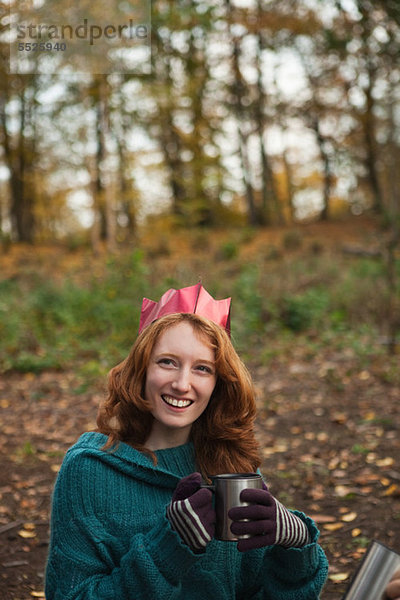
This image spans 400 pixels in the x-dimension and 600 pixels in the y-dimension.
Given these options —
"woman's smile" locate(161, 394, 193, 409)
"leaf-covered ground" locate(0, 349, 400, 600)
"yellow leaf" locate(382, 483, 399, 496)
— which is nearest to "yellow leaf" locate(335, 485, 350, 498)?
"leaf-covered ground" locate(0, 349, 400, 600)

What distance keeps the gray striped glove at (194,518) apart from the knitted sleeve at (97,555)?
0.02 meters

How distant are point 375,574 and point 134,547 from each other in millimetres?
615

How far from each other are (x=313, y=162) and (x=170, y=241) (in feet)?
34.6

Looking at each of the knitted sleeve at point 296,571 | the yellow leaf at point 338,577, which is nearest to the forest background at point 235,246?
the yellow leaf at point 338,577

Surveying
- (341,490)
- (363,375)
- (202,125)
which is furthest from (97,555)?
(202,125)

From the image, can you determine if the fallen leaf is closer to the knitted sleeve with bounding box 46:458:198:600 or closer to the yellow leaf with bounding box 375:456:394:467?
the yellow leaf with bounding box 375:456:394:467

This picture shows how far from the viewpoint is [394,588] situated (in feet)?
4.72

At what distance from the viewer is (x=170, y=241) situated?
19.3 m

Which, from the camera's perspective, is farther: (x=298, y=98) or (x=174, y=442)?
(x=298, y=98)

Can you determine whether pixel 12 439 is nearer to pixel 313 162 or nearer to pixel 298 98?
pixel 298 98

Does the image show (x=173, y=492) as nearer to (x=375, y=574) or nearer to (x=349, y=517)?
(x=375, y=574)

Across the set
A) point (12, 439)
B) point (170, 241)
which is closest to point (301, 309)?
point (12, 439)

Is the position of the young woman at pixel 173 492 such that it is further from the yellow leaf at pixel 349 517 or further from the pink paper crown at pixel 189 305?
the yellow leaf at pixel 349 517

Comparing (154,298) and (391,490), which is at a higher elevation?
(154,298)
